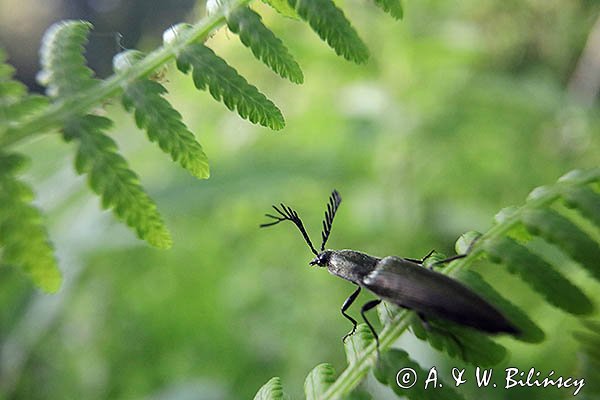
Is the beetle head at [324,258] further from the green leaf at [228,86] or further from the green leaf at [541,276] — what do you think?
the green leaf at [541,276]

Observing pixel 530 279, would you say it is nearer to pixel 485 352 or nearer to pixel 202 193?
pixel 485 352

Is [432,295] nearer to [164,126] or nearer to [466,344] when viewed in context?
[466,344]

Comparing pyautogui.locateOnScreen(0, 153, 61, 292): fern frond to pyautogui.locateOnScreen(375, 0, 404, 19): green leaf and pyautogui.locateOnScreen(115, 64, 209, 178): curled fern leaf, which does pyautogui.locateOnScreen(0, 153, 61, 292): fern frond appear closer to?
pyautogui.locateOnScreen(115, 64, 209, 178): curled fern leaf

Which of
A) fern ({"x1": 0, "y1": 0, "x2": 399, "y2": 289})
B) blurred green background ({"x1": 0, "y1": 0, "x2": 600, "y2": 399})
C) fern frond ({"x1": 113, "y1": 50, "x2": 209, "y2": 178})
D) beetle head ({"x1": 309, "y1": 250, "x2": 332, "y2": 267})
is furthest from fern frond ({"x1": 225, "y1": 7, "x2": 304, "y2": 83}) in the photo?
blurred green background ({"x1": 0, "y1": 0, "x2": 600, "y2": 399})

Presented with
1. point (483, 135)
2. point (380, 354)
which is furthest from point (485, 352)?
point (483, 135)

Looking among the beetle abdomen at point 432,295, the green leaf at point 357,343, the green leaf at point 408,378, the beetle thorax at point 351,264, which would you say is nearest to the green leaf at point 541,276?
the beetle abdomen at point 432,295

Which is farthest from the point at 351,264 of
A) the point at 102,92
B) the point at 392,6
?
the point at 102,92

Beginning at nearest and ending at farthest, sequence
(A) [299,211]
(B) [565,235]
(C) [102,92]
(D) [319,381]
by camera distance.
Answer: (B) [565,235]
(D) [319,381]
(C) [102,92]
(A) [299,211]
